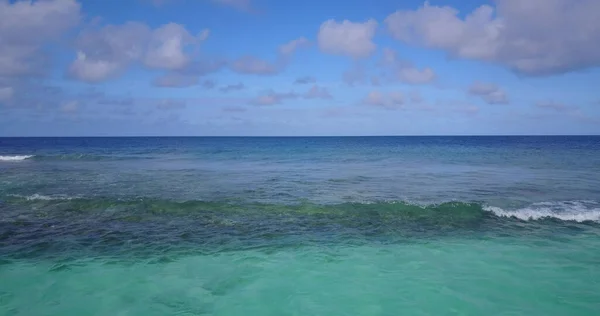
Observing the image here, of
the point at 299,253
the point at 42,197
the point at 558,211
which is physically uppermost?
the point at 558,211

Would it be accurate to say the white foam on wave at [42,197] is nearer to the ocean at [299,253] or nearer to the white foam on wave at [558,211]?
the ocean at [299,253]

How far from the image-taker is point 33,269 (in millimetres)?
10203

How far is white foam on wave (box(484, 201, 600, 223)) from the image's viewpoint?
50.7 feet

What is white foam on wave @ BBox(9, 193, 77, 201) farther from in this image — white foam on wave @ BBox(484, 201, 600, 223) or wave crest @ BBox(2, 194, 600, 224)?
white foam on wave @ BBox(484, 201, 600, 223)

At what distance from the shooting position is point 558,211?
16500mm

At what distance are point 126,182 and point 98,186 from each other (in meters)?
2.18

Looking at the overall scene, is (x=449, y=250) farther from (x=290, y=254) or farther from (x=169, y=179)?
(x=169, y=179)

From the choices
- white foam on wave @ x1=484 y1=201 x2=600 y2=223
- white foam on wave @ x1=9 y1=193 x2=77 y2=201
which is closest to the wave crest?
white foam on wave @ x1=484 y1=201 x2=600 y2=223

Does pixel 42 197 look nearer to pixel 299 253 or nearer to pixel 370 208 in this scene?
pixel 299 253

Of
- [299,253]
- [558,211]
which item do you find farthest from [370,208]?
[558,211]

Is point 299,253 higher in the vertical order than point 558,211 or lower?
lower

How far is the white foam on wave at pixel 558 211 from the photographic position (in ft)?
50.7

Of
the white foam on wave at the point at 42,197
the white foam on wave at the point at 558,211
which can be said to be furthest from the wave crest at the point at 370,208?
the white foam on wave at the point at 42,197

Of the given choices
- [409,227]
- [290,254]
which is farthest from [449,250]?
[290,254]
